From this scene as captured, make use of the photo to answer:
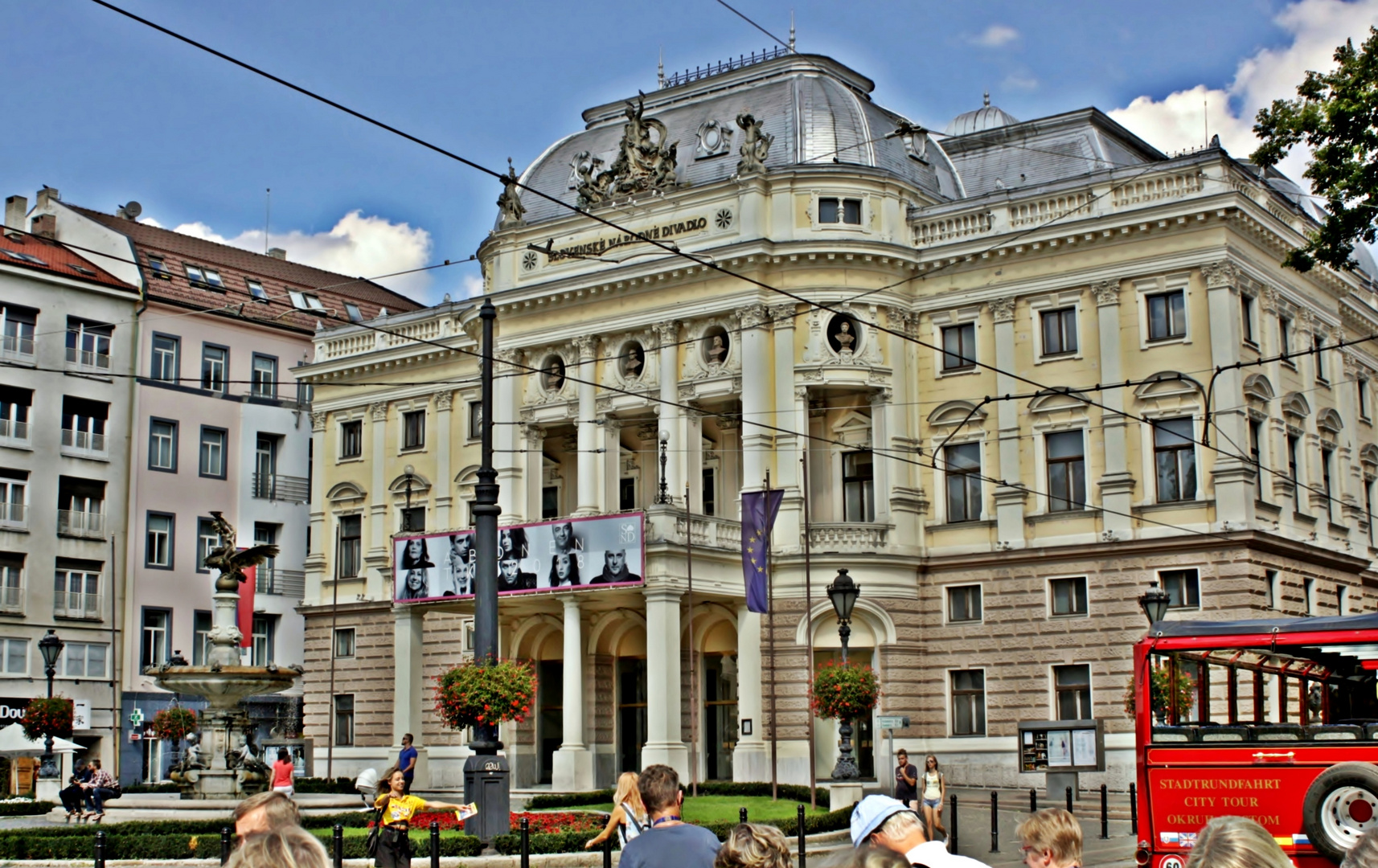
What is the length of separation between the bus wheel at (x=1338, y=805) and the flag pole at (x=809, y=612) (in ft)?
60.0

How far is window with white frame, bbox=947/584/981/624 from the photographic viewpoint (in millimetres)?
44500

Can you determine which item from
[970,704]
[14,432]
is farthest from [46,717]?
[970,704]

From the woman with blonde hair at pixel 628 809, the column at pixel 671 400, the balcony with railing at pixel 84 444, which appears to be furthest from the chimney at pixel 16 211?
the woman with blonde hair at pixel 628 809

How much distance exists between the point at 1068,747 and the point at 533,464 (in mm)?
19952

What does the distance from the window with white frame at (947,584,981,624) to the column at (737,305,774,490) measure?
5892mm

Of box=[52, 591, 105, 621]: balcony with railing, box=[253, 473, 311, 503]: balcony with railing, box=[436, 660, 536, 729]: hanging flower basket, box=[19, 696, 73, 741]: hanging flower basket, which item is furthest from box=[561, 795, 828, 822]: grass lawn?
box=[253, 473, 311, 503]: balcony with railing

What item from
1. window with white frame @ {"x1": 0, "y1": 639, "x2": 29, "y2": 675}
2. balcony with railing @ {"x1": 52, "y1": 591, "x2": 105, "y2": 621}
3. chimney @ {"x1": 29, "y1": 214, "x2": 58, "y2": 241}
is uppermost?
chimney @ {"x1": 29, "y1": 214, "x2": 58, "y2": 241}

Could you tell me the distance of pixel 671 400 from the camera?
47156 mm

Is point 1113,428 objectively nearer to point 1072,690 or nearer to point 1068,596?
point 1068,596

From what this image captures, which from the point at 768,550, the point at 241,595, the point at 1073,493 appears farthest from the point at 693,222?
the point at 241,595

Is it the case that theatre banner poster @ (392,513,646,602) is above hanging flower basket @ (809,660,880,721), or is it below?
above

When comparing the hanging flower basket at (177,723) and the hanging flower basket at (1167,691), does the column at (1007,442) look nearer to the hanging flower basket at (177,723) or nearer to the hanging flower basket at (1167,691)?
the hanging flower basket at (177,723)

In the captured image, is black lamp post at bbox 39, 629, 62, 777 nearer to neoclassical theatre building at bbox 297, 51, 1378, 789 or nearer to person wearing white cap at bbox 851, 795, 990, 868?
neoclassical theatre building at bbox 297, 51, 1378, 789

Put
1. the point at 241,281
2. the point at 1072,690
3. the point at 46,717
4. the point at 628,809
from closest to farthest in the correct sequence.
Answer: the point at 628,809 < the point at 1072,690 < the point at 46,717 < the point at 241,281
